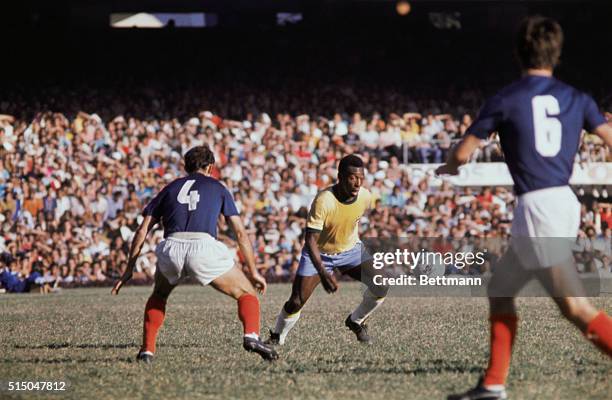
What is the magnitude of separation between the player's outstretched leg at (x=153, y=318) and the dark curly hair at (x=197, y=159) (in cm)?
95

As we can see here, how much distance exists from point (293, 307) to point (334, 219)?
0.98 metres

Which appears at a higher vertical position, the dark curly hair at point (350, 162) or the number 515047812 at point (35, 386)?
the dark curly hair at point (350, 162)

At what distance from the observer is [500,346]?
643 cm

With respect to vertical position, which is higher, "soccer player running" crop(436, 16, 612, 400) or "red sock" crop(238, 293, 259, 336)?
"soccer player running" crop(436, 16, 612, 400)

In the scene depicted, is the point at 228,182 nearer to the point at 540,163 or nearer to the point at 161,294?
the point at 161,294

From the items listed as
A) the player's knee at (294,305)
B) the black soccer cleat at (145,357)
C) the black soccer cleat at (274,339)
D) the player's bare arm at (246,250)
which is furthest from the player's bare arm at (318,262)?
the black soccer cleat at (145,357)

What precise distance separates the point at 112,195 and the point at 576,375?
19847 mm

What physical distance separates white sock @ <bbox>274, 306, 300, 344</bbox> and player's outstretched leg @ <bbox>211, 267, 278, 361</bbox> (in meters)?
1.44

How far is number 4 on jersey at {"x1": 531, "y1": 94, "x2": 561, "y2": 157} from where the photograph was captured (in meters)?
6.29

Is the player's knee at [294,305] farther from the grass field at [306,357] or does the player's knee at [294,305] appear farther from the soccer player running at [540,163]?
the soccer player running at [540,163]

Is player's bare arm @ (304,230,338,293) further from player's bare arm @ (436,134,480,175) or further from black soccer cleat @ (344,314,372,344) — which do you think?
player's bare arm @ (436,134,480,175)

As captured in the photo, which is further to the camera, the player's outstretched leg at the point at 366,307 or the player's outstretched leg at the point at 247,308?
the player's outstretched leg at the point at 366,307

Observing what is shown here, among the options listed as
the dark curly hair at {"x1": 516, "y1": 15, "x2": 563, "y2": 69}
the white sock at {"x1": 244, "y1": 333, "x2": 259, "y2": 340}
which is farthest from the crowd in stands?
the dark curly hair at {"x1": 516, "y1": 15, "x2": 563, "y2": 69}

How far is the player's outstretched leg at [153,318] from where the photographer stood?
959 centimetres
